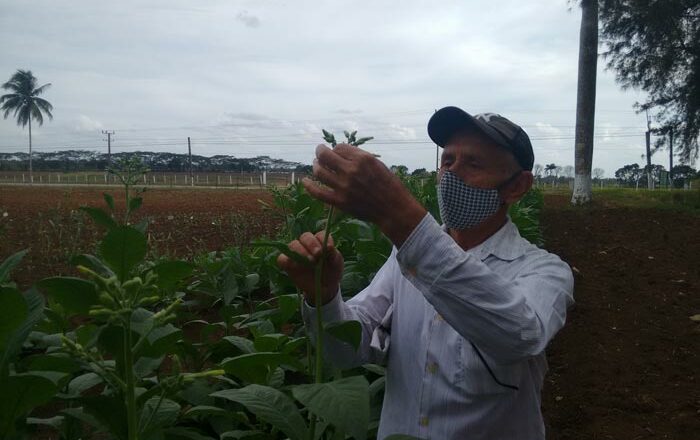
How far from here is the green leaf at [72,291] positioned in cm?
115

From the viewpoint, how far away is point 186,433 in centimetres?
147

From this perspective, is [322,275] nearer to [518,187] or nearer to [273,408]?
[273,408]

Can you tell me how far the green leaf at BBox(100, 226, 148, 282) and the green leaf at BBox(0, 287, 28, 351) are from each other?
178 mm

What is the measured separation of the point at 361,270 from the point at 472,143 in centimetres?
183

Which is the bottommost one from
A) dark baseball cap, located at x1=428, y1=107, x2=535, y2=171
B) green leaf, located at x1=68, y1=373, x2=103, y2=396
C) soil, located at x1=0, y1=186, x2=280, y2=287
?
soil, located at x1=0, y1=186, x2=280, y2=287

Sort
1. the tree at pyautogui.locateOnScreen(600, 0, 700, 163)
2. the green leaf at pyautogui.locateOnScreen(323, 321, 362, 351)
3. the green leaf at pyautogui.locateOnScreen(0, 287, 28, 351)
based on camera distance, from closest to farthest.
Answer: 1. the green leaf at pyautogui.locateOnScreen(0, 287, 28, 351)
2. the green leaf at pyautogui.locateOnScreen(323, 321, 362, 351)
3. the tree at pyautogui.locateOnScreen(600, 0, 700, 163)

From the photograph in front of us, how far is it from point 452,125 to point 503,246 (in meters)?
0.37

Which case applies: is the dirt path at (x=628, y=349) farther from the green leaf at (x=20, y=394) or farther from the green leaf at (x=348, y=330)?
the green leaf at (x=20, y=394)

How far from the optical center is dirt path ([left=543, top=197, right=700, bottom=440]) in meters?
3.68

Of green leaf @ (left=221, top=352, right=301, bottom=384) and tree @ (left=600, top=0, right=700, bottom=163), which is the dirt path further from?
tree @ (left=600, top=0, right=700, bottom=163)

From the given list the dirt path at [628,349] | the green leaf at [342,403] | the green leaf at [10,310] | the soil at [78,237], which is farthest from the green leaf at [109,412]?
the soil at [78,237]

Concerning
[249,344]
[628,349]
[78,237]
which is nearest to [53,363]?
[249,344]

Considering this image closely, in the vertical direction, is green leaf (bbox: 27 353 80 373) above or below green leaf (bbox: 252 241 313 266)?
below

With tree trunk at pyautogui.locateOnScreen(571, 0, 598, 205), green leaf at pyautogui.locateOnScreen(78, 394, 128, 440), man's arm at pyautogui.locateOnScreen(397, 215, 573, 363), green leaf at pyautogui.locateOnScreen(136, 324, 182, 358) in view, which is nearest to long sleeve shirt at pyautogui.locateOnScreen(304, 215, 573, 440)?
man's arm at pyautogui.locateOnScreen(397, 215, 573, 363)
